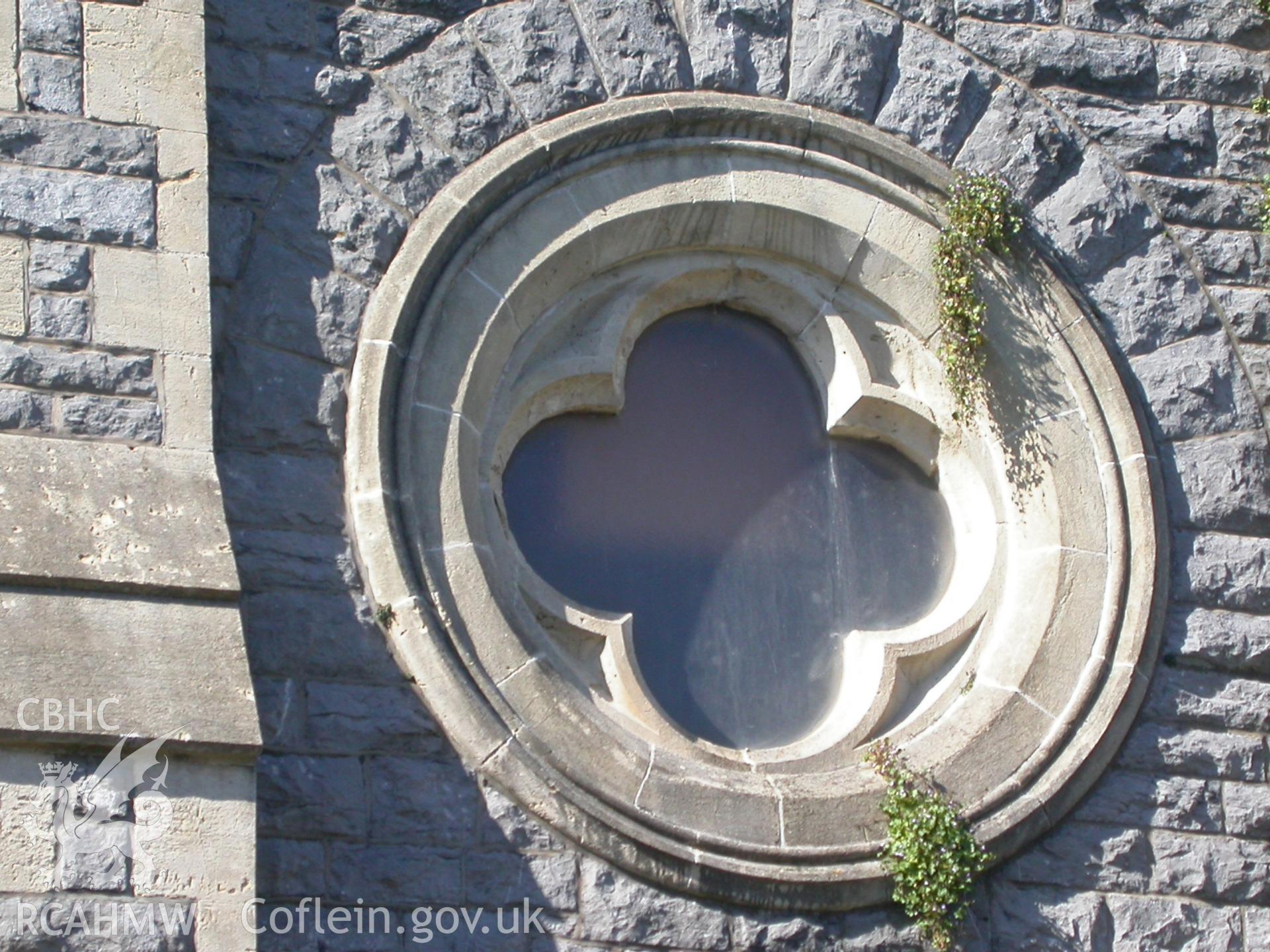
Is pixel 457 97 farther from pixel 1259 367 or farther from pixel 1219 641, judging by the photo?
pixel 1219 641

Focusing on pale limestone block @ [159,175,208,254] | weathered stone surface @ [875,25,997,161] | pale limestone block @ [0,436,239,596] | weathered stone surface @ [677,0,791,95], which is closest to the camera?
pale limestone block @ [0,436,239,596]

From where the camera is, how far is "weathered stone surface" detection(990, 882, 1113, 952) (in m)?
5.65

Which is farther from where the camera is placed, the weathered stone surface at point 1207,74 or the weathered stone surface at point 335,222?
the weathered stone surface at point 1207,74

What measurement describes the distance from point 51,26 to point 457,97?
125 cm

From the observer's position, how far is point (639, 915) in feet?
17.6

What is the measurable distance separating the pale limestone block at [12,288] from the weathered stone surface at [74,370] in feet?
0.17

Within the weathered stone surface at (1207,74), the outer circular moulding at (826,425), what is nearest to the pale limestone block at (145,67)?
the outer circular moulding at (826,425)

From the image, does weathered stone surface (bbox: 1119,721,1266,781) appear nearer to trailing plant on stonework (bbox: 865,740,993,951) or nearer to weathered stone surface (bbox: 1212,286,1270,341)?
trailing plant on stonework (bbox: 865,740,993,951)

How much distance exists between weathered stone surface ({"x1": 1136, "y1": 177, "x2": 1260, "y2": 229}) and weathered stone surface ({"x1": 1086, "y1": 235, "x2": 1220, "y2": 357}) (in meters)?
0.15

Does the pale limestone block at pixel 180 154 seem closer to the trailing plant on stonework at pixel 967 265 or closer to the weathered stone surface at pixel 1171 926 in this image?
the trailing plant on stonework at pixel 967 265

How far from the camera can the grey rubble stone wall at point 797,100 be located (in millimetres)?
5348

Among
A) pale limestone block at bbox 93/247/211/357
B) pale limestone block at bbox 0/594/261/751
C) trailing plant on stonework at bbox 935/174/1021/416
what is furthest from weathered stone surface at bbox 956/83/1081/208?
pale limestone block at bbox 0/594/261/751

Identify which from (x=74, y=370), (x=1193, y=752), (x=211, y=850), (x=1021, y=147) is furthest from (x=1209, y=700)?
(x=74, y=370)

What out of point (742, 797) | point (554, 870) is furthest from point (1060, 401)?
point (554, 870)
